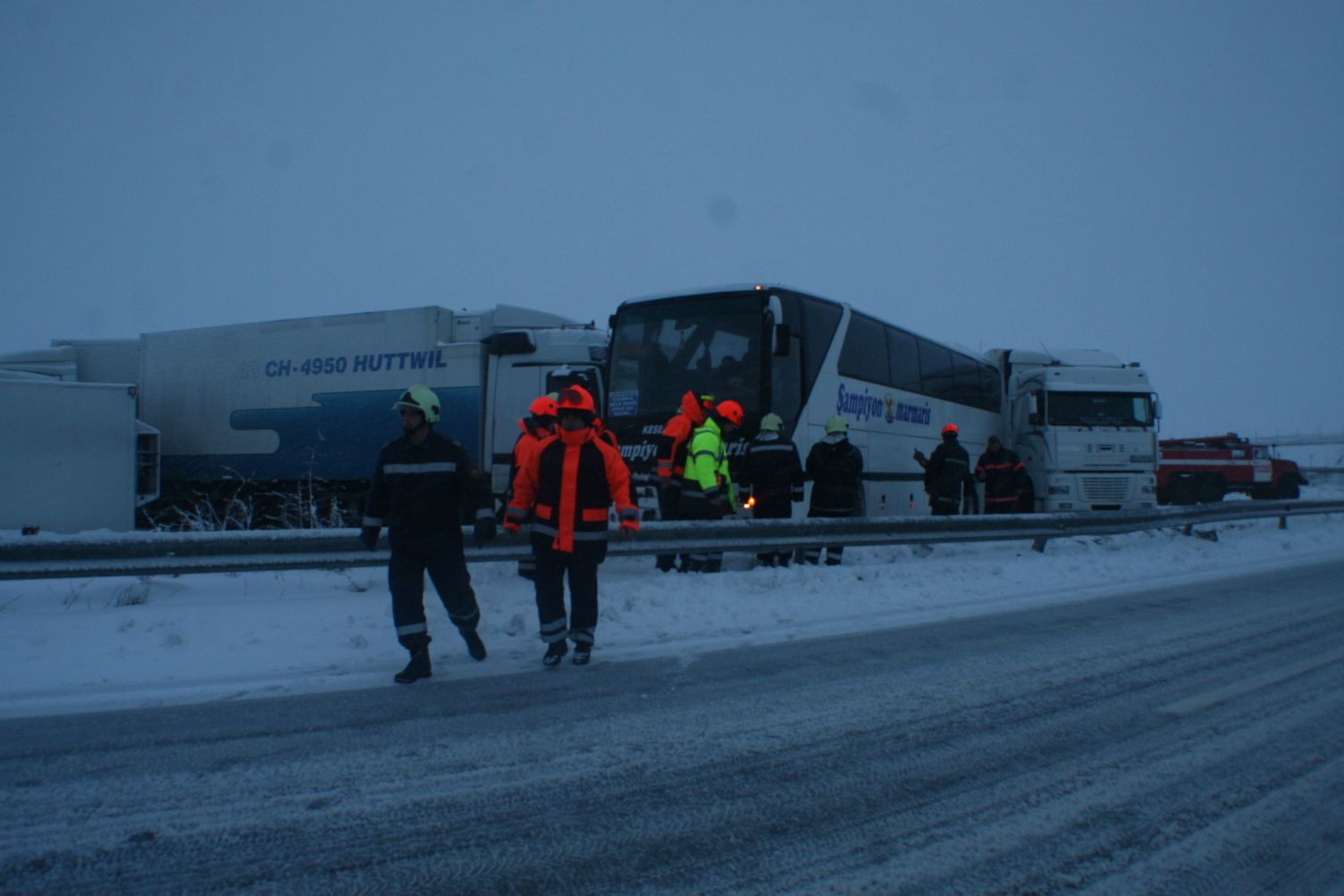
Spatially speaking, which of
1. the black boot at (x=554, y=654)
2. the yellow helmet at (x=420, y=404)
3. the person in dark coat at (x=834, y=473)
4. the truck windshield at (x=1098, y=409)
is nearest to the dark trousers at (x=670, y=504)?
the person in dark coat at (x=834, y=473)

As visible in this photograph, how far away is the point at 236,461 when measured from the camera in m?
15.7

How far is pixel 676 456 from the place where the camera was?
29.2 ft

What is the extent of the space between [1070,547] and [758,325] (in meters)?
6.42

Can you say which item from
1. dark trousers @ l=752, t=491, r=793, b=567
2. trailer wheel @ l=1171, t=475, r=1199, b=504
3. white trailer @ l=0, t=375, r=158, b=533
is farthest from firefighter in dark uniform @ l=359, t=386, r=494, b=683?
trailer wheel @ l=1171, t=475, r=1199, b=504

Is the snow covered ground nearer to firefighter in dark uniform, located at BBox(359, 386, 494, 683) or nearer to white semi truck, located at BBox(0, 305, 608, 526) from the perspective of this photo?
firefighter in dark uniform, located at BBox(359, 386, 494, 683)

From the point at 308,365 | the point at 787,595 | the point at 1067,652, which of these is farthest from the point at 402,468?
the point at 308,365

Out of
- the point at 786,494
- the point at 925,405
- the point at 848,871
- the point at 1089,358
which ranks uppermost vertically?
the point at 1089,358

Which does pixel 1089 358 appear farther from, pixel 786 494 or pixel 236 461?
pixel 236 461

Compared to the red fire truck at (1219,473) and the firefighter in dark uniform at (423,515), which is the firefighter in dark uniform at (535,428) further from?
the red fire truck at (1219,473)

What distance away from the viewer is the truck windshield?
16.3 m

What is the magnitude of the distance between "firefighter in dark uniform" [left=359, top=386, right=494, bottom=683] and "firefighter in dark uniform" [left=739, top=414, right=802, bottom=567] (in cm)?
468

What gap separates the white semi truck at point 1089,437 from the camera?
16109 mm

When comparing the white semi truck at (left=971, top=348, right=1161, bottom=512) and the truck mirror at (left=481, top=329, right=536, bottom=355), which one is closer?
the truck mirror at (left=481, top=329, right=536, bottom=355)

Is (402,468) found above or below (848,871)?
above
